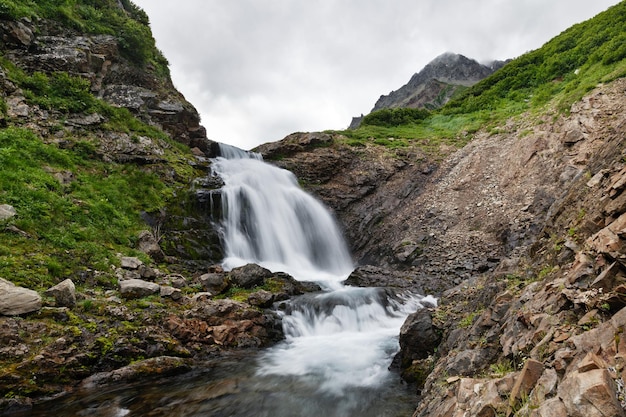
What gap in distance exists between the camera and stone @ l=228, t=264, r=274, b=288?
12398 millimetres

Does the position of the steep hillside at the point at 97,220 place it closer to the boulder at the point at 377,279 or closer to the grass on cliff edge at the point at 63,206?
the grass on cliff edge at the point at 63,206

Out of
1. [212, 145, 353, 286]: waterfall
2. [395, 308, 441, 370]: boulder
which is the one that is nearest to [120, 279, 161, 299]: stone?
[212, 145, 353, 286]: waterfall

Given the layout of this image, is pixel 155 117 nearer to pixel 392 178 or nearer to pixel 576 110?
pixel 392 178

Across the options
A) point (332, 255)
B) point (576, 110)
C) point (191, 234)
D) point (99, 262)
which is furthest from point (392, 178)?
point (99, 262)

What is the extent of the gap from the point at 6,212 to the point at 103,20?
1936 cm

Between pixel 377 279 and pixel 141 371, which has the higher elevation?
pixel 377 279

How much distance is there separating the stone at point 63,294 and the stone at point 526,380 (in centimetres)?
936

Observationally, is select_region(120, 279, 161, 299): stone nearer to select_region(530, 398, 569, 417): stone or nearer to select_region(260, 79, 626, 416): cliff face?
select_region(260, 79, 626, 416): cliff face

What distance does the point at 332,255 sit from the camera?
21281 mm

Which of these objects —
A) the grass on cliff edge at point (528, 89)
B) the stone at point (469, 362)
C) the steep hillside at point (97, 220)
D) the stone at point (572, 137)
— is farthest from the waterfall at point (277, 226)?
the stone at point (572, 137)

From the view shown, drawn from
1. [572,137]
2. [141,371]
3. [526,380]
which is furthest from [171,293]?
[572,137]

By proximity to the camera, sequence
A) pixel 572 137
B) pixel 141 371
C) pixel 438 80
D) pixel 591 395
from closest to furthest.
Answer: pixel 591 395, pixel 141 371, pixel 572 137, pixel 438 80

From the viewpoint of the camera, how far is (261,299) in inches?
446

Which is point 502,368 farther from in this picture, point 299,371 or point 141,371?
point 141,371
